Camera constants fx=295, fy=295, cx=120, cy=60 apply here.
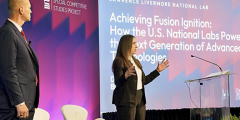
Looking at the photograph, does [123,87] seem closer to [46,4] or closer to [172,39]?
[46,4]

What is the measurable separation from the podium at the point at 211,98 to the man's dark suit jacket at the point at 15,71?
2.40 m

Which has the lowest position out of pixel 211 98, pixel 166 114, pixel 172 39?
pixel 166 114

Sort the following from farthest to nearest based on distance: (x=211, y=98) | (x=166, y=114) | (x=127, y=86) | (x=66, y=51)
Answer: (x=166, y=114) → (x=66, y=51) → (x=211, y=98) → (x=127, y=86)

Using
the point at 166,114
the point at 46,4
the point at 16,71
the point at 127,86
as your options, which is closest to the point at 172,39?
the point at 166,114

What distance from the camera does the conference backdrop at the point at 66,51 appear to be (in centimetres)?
486

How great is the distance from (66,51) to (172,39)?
2085mm

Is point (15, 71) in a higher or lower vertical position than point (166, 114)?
higher

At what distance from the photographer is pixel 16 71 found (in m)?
1.86

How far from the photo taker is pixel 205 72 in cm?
588

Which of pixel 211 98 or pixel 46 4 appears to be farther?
pixel 46 4

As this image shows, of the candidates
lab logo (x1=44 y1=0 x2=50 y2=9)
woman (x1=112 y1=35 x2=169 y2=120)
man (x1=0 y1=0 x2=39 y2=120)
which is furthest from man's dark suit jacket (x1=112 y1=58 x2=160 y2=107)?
lab logo (x1=44 y1=0 x2=50 y2=9)

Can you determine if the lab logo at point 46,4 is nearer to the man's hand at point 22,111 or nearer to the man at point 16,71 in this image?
the man at point 16,71

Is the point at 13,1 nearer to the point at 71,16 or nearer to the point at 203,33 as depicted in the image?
the point at 71,16

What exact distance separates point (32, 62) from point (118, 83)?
3.87 ft
